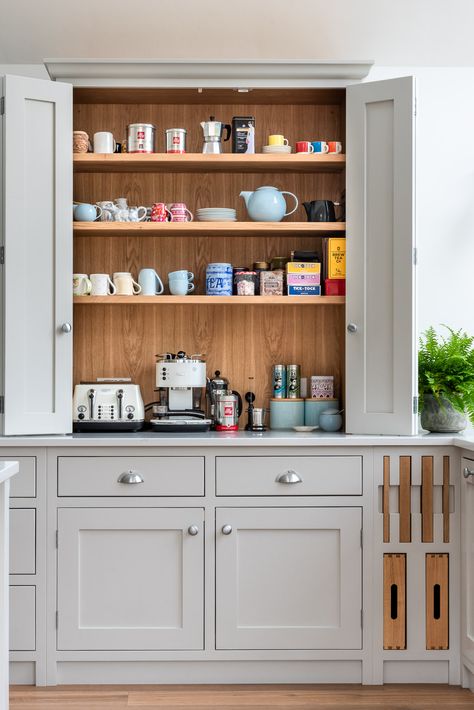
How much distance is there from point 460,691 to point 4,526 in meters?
1.77

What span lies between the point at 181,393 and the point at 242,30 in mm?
1502

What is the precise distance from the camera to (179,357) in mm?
3174

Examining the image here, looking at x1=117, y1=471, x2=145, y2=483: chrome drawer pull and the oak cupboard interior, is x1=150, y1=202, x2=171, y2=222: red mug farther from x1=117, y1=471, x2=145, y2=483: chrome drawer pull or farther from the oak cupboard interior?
x1=117, y1=471, x2=145, y2=483: chrome drawer pull

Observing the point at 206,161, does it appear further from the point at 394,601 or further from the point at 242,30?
the point at 394,601

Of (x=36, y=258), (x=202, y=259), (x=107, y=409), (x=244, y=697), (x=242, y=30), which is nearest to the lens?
(x=244, y=697)

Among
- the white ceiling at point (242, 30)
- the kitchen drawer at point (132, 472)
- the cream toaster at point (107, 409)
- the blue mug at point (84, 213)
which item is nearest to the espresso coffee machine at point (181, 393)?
the cream toaster at point (107, 409)

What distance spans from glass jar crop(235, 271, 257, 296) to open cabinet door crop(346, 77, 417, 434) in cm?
41

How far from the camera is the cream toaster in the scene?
9.91ft

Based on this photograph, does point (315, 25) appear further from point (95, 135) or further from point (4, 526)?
point (4, 526)

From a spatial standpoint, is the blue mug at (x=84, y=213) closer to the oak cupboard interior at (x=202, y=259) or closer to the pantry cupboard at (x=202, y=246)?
the pantry cupboard at (x=202, y=246)

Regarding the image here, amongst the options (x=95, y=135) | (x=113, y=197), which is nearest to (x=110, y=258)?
(x=113, y=197)

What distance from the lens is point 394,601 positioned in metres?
2.82

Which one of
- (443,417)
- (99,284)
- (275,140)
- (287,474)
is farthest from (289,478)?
(275,140)

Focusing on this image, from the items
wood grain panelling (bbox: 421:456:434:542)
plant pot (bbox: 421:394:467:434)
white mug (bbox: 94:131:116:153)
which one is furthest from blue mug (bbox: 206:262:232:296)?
wood grain panelling (bbox: 421:456:434:542)
